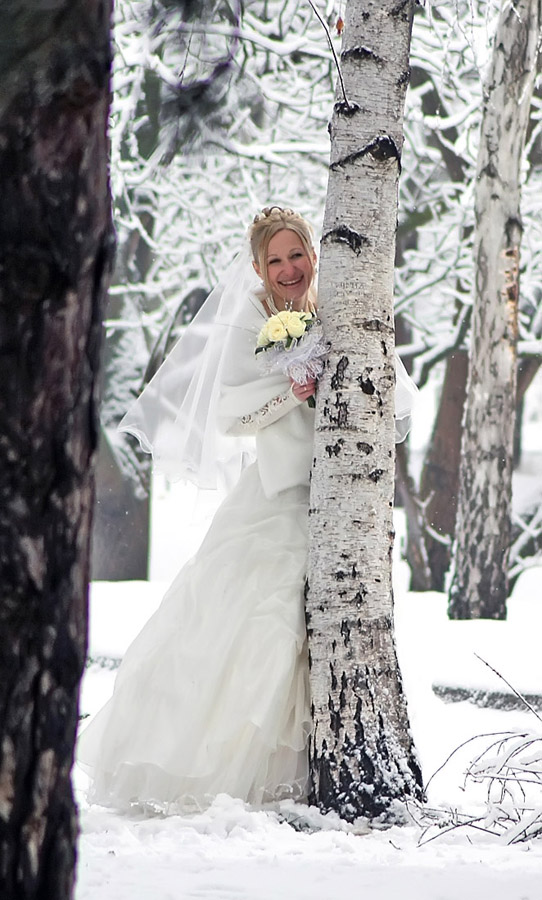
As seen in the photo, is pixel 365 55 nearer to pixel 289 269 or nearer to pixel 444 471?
pixel 289 269

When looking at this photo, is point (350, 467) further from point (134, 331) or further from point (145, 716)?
point (134, 331)

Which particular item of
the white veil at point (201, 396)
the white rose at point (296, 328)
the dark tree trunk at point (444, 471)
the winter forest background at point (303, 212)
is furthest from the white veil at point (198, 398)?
the dark tree trunk at point (444, 471)

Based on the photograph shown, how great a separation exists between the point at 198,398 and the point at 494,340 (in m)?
5.05

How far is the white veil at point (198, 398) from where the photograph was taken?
5.16m

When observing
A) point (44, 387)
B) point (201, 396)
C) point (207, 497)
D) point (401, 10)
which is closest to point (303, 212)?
point (207, 497)

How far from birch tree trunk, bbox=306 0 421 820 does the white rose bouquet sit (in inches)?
3.0

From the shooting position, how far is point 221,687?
14.8ft

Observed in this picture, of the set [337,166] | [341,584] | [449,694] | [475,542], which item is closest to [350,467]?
[341,584]

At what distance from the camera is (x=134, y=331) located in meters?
16.2

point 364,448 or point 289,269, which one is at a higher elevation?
point 289,269

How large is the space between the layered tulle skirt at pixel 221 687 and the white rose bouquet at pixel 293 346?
563 millimetres

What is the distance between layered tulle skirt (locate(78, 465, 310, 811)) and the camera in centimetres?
441

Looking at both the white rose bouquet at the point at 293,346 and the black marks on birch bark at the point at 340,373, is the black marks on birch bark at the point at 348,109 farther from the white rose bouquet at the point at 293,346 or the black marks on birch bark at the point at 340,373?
the black marks on birch bark at the point at 340,373

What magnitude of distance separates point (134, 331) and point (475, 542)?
766 cm
